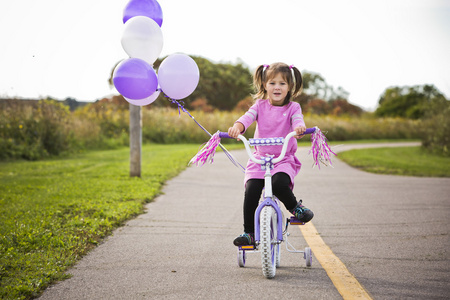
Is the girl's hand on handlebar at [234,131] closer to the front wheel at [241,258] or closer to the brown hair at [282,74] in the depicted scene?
the brown hair at [282,74]

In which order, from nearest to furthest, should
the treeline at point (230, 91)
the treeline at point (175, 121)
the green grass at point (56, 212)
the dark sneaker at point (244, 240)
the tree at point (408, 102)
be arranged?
the green grass at point (56, 212), the dark sneaker at point (244, 240), the treeline at point (175, 121), the treeline at point (230, 91), the tree at point (408, 102)

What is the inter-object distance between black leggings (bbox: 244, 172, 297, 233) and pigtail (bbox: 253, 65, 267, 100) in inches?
35.1

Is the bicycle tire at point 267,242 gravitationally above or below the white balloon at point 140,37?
below

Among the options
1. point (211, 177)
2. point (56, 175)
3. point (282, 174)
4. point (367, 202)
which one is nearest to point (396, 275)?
point (282, 174)

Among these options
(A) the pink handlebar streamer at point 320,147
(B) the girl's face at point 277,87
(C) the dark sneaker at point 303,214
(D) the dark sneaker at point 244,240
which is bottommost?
(D) the dark sneaker at point 244,240

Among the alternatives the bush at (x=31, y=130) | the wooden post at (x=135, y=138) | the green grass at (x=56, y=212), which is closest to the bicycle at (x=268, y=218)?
the green grass at (x=56, y=212)

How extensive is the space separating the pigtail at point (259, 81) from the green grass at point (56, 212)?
236cm

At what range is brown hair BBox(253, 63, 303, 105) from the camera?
4.11 metres

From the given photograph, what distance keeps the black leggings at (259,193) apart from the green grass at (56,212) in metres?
1.66

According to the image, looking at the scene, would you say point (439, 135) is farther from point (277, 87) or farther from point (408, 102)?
point (408, 102)

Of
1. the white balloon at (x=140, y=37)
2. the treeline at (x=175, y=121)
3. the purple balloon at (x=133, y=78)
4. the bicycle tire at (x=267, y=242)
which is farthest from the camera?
the treeline at (x=175, y=121)

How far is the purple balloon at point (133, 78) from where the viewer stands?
4492 millimetres

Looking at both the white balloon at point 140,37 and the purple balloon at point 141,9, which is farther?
the purple balloon at point 141,9

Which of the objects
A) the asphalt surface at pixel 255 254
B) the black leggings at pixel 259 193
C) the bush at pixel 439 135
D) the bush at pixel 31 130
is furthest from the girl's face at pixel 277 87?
the bush at pixel 439 135
